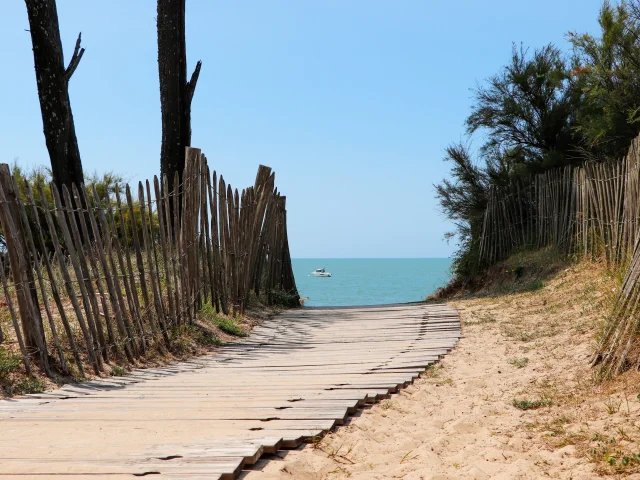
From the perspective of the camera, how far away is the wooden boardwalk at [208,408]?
2.93 m

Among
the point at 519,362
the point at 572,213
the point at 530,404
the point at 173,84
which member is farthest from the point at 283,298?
the point at 530,404

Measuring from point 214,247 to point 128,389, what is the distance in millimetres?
3606

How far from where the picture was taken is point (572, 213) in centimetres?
1112

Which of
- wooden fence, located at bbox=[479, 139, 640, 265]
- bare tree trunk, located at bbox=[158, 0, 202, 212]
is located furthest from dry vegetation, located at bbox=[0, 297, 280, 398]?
wooden fence, located at bbox=[479, 139, 640, 265]

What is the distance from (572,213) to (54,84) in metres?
7.64

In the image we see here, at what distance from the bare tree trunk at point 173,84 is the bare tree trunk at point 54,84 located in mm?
1534

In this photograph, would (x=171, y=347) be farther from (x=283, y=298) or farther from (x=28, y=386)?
(x=283, y=298)

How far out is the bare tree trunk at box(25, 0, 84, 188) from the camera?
404 inches

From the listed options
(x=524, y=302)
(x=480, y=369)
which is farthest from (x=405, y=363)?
(x=524, y=302)

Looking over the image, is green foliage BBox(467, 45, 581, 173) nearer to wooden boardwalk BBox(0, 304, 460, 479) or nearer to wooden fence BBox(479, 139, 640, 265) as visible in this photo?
wooden fence BBox(479, 139, 640, 265)

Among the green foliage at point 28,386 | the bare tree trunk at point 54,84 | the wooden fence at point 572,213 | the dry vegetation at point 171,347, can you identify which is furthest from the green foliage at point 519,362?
the bare tree trunk at point 54,84

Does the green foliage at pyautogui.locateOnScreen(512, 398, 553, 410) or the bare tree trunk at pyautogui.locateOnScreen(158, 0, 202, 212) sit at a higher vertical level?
the bare tree trunk at pyautogui.locateOnScreen(158, 0, 202, 212)

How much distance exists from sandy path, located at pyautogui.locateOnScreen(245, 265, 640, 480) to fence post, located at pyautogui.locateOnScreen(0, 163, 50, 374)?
2.57 metres

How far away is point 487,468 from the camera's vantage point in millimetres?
3227
